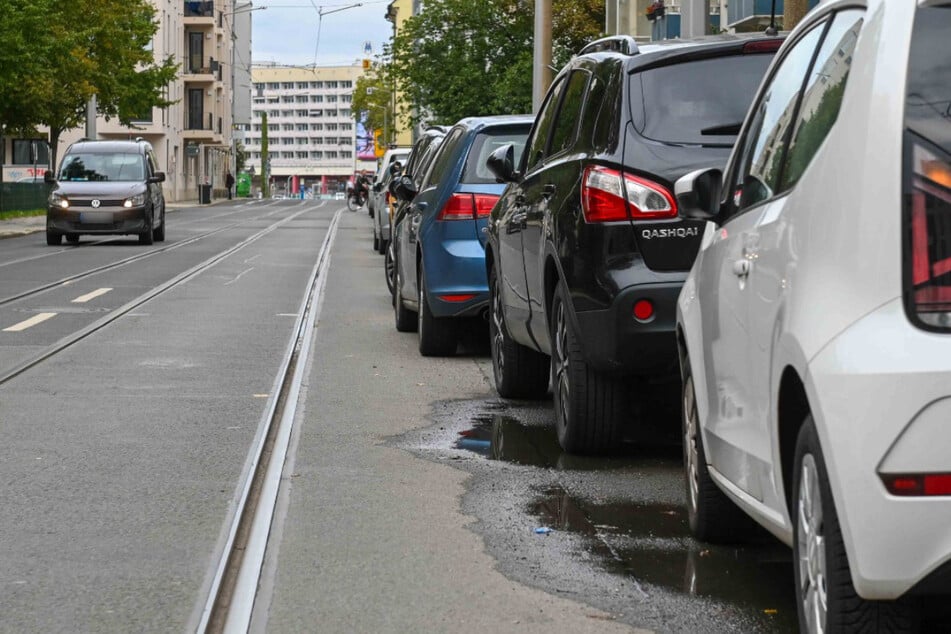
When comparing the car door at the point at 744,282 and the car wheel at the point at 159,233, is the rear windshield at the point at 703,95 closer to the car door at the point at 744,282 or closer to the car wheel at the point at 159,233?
the car door at the point at 744,282

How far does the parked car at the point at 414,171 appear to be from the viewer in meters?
14.8

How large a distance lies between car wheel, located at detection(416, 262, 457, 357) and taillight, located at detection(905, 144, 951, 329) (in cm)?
866

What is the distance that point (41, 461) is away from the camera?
A: 7.57 m

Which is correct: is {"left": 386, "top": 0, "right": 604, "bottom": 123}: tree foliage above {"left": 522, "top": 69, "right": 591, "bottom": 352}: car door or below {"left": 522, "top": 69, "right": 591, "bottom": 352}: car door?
above

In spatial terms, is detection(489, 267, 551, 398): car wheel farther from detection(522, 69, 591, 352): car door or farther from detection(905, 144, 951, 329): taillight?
detection(905, 144, 951, 329): taillight

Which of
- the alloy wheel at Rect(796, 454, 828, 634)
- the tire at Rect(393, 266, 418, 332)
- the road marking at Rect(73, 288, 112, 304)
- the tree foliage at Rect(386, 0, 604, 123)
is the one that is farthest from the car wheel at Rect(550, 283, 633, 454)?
the tree foliage at Rect(386, 0, 604, 123)

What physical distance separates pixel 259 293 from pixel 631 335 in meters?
12.2

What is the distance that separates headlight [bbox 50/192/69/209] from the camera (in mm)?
30469

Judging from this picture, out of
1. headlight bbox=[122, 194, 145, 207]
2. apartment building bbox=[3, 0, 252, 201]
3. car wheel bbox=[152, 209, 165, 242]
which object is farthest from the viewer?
apartment building bbox=[3, 0, 252, 201]

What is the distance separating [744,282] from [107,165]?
28.4 meters

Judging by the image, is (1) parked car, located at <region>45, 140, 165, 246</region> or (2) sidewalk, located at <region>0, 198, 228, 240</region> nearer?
(1) parked car, located at <region>45, 140, 165, 246</region>

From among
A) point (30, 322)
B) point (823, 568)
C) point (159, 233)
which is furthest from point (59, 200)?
point (823, 568)

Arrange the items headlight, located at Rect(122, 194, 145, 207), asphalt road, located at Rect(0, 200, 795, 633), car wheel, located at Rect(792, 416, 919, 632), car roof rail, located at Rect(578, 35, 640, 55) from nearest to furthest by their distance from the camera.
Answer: car wheel, located at Rect(792, 416, 919, 632) < asphalt road, located at Rect(0, 200, 795, 633) < car roof rail, located at Rect(578, 35, 640, 55) < headlight, located at Rect(122, 194, 145, 207)

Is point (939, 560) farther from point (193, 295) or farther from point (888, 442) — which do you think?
point (193, 295)
